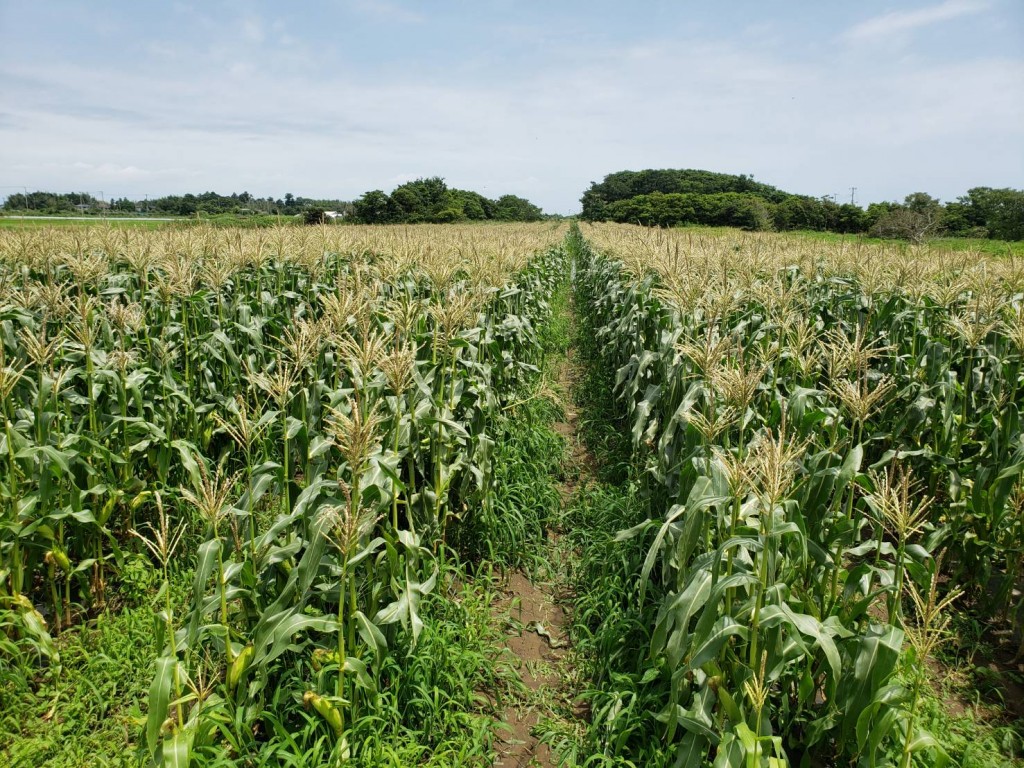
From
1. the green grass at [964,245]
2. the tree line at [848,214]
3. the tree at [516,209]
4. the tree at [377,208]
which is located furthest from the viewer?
the tree at [516,209]

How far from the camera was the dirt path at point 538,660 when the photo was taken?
310cm

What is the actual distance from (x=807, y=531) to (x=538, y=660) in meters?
1.77

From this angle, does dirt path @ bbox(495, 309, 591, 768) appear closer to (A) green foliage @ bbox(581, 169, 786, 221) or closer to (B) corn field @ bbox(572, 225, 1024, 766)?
(B) corn field @ bbox(572, 225, 1024, 766)

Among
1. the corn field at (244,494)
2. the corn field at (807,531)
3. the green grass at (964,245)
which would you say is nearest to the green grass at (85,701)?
the corn field at (244,494)

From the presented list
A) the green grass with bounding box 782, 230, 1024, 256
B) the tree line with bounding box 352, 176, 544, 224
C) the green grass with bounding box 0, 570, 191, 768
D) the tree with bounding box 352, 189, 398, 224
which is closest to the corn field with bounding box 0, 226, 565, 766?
the green grass with bounding box 0, 570, 191, 768

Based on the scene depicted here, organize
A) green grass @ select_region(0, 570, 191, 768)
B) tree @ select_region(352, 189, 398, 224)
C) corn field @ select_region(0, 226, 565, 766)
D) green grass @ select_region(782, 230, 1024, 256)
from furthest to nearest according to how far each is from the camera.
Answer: tree @ select_region(352, 189, 398, 224) → green grass @ select_region(782, 230, 1024, 256) → green grass @ select_region(0, 570, 191, 768) → corn field @ select_region(0, 226, 565, 766)

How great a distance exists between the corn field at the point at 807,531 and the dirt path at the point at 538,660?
37cm

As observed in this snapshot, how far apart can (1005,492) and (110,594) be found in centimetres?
586

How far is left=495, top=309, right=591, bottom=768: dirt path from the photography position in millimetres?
3104

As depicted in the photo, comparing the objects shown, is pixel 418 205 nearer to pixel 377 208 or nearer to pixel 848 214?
pixel 377 208

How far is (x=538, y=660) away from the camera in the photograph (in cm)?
371

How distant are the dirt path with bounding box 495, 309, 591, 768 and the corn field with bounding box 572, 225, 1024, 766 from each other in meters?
0.37

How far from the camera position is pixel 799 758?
2.83 m

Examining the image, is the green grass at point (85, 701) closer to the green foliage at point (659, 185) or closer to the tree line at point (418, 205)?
the tree line at point (418, 205)
